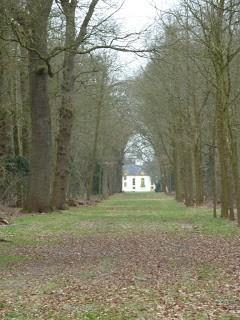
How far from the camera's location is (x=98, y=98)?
4638 cm

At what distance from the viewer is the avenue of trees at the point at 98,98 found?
788 inches

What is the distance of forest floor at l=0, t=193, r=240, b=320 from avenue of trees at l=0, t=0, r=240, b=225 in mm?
5007

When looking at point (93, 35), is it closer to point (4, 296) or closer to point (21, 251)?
point (21, 251)

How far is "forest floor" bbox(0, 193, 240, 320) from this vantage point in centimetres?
892

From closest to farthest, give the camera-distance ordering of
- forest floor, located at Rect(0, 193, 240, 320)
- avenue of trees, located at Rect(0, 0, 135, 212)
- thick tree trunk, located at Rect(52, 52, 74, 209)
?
forest floor, located at Rect(0, 193, 240, 320) → avenue of trees, located at Rect(0, 0, 135, 212) → thick tree trunk, located at Rect(52, 52, 74, 209)

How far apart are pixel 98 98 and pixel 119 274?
114 ft

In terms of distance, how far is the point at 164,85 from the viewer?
40.7 m

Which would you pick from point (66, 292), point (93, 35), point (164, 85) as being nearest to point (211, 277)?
point (66, 292)

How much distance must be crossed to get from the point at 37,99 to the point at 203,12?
27.5 ft

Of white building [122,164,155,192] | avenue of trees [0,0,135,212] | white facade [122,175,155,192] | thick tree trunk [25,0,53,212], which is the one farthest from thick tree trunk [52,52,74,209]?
white facade [122,175,155,192]

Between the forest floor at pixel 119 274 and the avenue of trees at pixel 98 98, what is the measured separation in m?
5.01

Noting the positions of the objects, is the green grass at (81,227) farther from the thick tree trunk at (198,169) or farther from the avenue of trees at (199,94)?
the thick tree trunk at (198,169)

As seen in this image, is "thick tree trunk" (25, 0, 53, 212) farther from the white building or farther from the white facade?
the white facade

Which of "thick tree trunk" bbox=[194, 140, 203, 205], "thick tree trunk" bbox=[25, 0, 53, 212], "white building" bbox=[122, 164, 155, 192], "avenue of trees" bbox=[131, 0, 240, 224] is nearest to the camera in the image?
"avenue of trees" bbox=[131, 0, 240, 224]
